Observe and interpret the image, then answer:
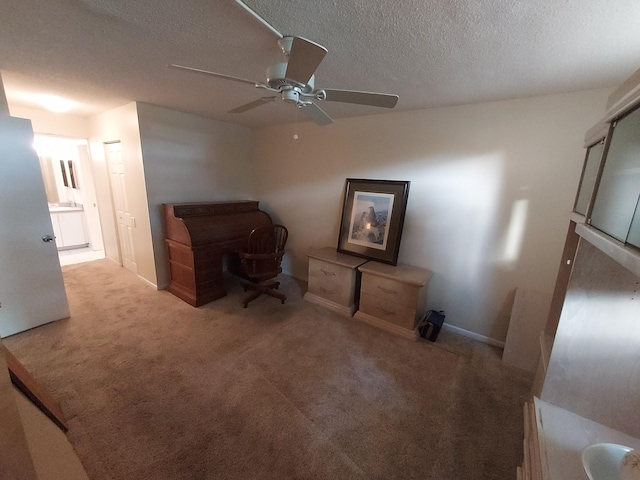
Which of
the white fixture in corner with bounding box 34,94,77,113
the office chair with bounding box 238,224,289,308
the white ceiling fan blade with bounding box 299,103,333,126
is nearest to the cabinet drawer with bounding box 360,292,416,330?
the office chair with bounding box 238,224,289,308

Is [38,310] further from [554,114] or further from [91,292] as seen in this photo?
[554,114]

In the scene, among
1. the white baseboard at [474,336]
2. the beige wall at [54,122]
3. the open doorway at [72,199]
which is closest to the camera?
the white baseboard at [474,336]

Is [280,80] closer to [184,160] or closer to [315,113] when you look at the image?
[315,113]

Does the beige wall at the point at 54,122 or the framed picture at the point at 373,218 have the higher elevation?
the beige wall at the point at 54,122

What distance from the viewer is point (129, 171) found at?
3223 mm

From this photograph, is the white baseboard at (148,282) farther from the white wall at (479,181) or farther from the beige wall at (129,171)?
the white wall at (479,181)

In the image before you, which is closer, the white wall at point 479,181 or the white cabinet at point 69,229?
the white wall at point 479,181

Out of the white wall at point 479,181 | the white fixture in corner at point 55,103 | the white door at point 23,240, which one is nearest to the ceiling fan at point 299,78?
the white wall at point 479,181

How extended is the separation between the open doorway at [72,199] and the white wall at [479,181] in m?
4.17

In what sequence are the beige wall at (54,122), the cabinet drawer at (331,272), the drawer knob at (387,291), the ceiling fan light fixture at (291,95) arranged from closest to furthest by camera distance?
1. the ceiling fan light fixture at (291,95)
2. the drawer knob at (387,291)
3. the cabinet drawer at (331,272)
4. the beige wall at (54,122)

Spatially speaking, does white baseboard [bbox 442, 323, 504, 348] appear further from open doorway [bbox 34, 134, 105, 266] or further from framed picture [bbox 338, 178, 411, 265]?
open doorway [bbox 34, 134, 105, 266]

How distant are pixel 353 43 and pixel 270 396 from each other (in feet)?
7.68

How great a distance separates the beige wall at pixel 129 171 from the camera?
3024 mm

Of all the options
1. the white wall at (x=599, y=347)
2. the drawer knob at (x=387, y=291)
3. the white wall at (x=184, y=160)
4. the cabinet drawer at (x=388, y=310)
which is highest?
the white wall at (x=184, y=160)
